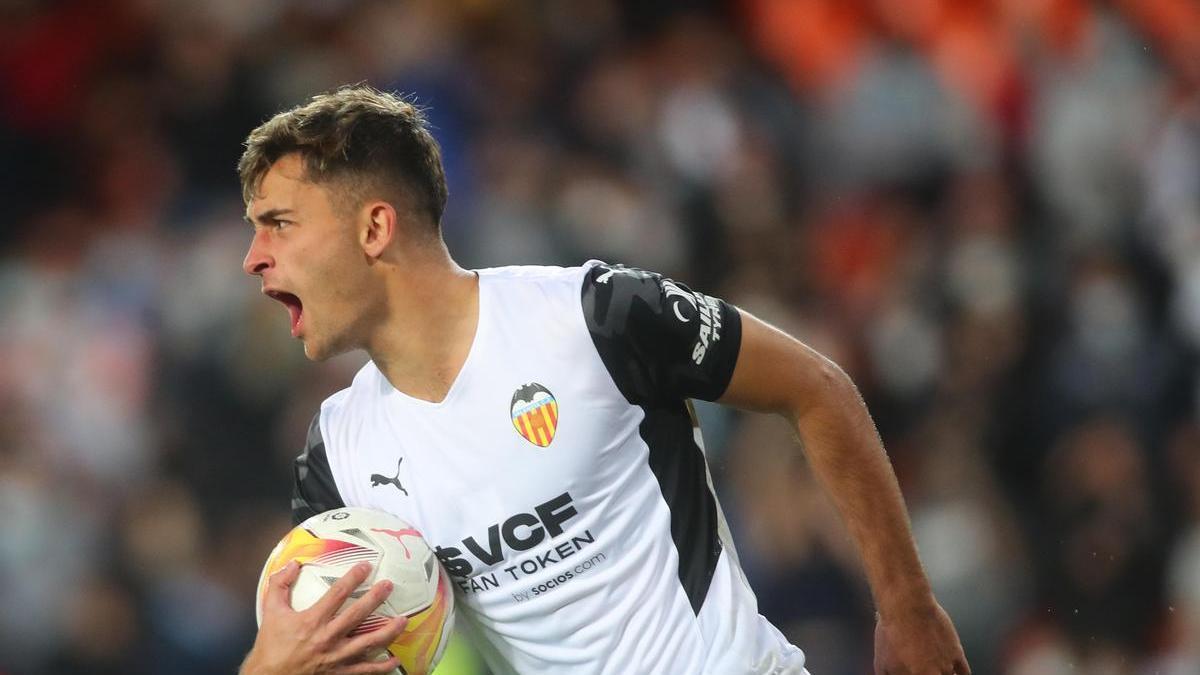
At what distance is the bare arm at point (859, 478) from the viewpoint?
10.6 ft

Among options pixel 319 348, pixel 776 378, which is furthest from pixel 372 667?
pixel 776 378

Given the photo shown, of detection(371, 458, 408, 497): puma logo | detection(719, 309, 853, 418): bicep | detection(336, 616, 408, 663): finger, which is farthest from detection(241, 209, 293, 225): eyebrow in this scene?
detection(719, 309, 853, 418): bicep

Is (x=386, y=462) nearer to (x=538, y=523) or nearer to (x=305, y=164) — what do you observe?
(x=538, y=523)

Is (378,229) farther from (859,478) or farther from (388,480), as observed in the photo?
(859,478)

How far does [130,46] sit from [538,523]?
5666mm

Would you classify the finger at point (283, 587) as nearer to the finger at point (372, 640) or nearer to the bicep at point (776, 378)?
the finger at point (372, 640)

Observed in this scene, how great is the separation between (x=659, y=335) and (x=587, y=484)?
0.37 m

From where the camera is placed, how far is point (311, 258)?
3252 millimetres

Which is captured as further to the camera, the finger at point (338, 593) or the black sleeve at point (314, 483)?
the black sleeve at point (314, 483)

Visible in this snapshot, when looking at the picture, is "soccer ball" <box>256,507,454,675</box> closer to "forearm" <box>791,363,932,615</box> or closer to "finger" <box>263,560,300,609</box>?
"finger" <box>263,560,300,609</box>

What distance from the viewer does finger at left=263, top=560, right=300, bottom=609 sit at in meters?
3.06

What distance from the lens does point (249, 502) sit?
6.76 m

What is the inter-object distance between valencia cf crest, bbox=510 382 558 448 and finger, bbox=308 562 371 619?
468mm

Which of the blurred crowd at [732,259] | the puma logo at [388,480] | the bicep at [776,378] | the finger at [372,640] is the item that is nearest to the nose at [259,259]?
the puma logo at [388,480]
